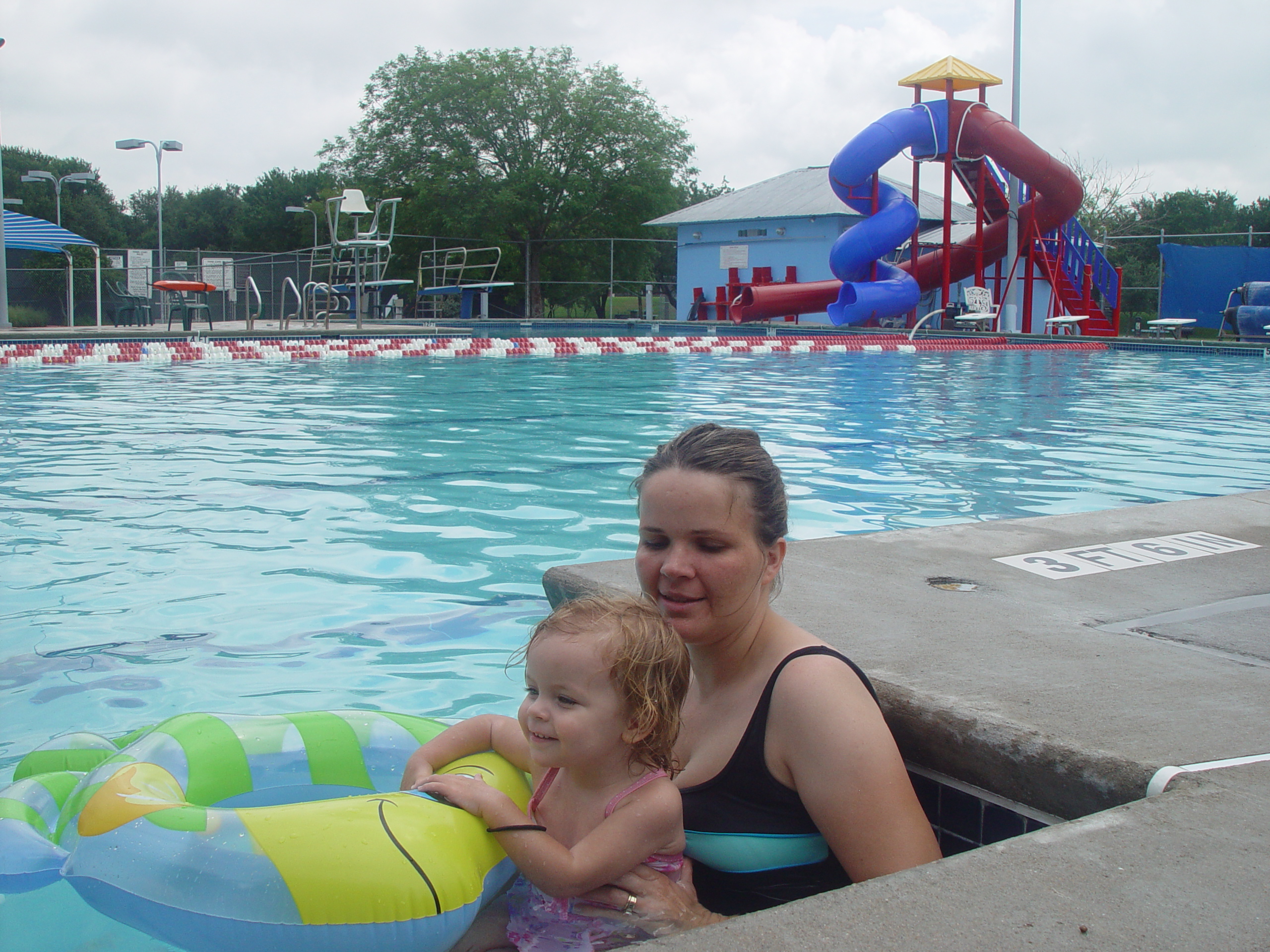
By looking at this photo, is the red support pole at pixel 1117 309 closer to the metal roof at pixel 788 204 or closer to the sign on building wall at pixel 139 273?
the metal roof at pixel 788 204

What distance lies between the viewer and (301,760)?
2.19m

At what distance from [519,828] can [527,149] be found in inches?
1330

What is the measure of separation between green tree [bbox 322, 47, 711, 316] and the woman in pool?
3147 centimetres

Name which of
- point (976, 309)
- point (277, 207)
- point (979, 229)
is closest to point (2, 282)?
point (976, 309)

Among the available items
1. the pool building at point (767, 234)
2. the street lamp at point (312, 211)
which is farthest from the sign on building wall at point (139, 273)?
the pool building at point (767, 234)

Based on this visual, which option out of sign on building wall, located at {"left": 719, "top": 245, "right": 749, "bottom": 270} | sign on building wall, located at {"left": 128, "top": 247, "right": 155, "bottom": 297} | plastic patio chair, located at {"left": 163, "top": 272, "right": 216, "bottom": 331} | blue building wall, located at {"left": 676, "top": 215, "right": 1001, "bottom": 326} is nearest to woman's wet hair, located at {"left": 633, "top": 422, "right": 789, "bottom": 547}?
plastic patio chair, located at {"left": 163, "top": 272, "right": 216, "bottom": 331}

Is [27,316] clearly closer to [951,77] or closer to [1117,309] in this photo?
[951,77]

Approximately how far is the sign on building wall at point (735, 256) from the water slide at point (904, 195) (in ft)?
23.7

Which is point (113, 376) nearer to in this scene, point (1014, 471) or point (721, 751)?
point (1014, 471)

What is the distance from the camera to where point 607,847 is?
1.72 m

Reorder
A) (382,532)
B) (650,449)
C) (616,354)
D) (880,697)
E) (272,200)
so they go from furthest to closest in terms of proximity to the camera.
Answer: (272,200)
(616,354)
(650,449)
(382,532)
(880,697)

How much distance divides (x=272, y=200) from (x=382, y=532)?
53899 millimetres

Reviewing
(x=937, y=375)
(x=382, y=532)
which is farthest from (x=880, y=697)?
(x=937, y=375)

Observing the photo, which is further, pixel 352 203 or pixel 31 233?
pixel 31 233
